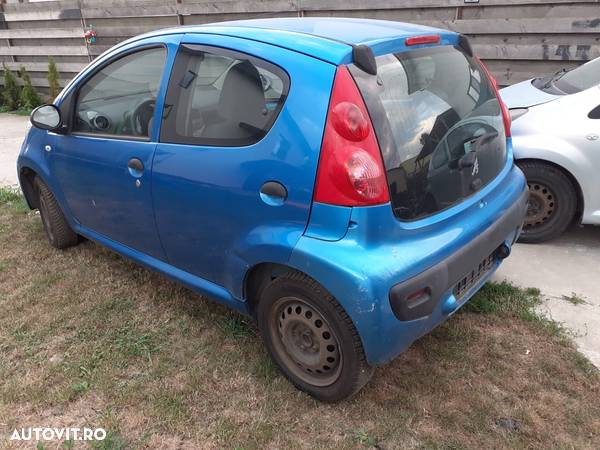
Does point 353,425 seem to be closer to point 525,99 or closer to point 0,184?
point 525,99

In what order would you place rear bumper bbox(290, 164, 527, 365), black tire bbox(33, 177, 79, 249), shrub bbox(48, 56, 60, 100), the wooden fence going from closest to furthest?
rear bumper bbox(290, 164, 527, 365) < black tire bbox(33, 177, 79, 249) < the wooden fence < shrub bbox(48, 56, 60, 100)

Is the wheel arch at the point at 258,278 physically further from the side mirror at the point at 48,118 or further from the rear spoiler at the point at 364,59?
the side mirror at the point at 48,118

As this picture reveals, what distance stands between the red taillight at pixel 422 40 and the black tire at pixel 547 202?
168cm

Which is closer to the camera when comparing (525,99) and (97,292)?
(97,292)

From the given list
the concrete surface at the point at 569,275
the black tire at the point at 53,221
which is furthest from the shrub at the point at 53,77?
the concrete surface at the point at 569,275

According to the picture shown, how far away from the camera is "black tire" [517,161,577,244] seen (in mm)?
3609

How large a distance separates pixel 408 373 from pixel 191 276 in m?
1.24

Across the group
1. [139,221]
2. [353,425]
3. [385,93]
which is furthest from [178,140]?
[353,425]

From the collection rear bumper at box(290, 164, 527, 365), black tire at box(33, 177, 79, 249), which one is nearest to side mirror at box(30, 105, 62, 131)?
black tire at box(33, 177, 79, 249)

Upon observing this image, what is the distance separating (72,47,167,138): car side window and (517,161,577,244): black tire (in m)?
2.61

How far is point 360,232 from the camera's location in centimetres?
193

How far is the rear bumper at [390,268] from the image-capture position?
1.92 metres
